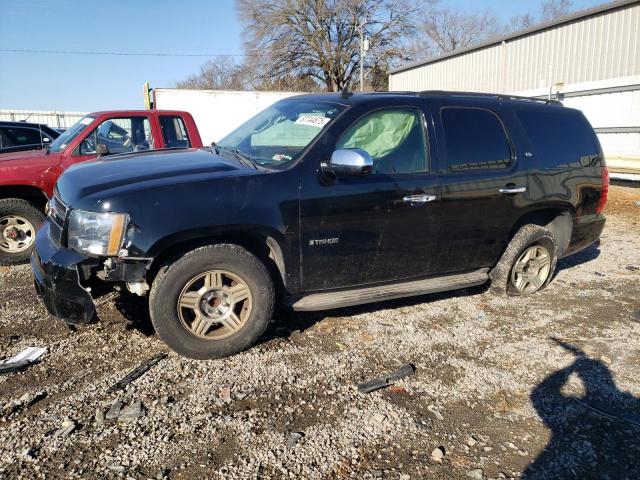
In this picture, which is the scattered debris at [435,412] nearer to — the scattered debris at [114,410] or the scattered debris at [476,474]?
the scattered debris at [476,474]

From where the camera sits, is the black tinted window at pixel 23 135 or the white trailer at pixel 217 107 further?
the white trailer at pixel 217 107

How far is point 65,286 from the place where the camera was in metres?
3.30

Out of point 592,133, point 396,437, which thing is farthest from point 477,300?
point 396,437

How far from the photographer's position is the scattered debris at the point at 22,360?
11.3 feet

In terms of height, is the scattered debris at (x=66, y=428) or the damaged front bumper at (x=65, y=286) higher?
the damaged front bumper at (x=65, y=286)

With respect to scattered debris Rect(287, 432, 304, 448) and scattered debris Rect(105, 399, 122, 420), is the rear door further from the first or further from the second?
scattered debris Rect(105, 399, 122, 420)

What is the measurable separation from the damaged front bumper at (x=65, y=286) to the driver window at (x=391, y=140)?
2067 mm

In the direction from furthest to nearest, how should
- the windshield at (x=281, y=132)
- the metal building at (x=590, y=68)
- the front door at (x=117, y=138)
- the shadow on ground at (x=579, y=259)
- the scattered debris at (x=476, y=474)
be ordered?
the metal building at (x=590, y=68) < the shadow on ground at (x=579, y=259) < the front door at (x=117, y=138) < the windshield at (x=281, y=132) < the scattered debris at (x=476, y=474)

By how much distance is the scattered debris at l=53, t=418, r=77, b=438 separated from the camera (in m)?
2.76

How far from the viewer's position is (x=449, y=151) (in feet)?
14.1

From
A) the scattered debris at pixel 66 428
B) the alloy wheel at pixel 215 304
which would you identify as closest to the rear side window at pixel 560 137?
the alloy wheel at pixel 215 304

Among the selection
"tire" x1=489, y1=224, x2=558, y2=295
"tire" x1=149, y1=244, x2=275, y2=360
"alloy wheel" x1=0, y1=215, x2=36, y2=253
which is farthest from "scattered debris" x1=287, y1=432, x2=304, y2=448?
"alloy wheel" x1=0, y1=215, x2=36, y2=253

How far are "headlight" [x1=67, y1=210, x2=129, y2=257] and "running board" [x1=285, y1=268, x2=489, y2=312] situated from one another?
4.30 ft

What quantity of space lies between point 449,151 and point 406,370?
1907 mm
